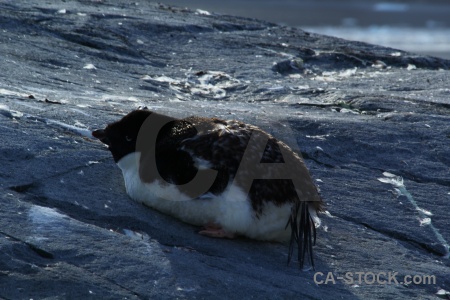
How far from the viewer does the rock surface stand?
171 inches

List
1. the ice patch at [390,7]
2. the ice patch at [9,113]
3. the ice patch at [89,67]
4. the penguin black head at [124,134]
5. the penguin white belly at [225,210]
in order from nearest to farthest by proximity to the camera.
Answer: the penguin white belly at [225,210] → the penguin black head at [124,134] → the ice patch at [9,113] → the ice patch at [89,67] → the ice patch at [390,7]

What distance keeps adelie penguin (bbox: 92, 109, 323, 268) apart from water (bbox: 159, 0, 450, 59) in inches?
762

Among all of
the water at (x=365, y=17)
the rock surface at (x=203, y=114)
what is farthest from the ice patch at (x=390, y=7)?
the rock surface at (x=203, y=114)

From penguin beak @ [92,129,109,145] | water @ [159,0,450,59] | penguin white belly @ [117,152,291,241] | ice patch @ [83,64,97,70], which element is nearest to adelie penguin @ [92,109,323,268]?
penguin white belly @ [117,152,291,241]

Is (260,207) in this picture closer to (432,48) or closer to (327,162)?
(327,162)

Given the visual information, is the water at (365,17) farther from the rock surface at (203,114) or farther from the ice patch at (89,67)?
the ice patch at (89,67)

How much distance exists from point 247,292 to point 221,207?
0.66 m

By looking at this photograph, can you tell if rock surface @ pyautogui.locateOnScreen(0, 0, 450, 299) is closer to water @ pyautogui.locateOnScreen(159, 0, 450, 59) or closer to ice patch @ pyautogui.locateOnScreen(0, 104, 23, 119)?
ice patch @ pyautogui.locateOnScreen(0, 104, 23, 119)

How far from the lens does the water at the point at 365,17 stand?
27.2 m

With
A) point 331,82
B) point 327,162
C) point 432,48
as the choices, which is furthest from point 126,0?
point 432,48

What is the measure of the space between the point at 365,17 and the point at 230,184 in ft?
100

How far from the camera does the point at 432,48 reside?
2580cm

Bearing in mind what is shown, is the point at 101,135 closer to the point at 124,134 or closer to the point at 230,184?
the point at 124,134

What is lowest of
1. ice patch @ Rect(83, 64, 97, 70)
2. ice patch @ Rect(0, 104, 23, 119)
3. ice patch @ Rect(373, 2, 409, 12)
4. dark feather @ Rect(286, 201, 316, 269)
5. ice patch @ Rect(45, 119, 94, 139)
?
dark feather @ Rect(286, 201, 316, 269)
